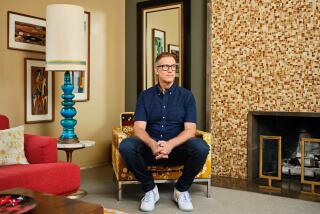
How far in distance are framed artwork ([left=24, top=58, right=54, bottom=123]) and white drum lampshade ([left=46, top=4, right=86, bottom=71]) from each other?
592 mm

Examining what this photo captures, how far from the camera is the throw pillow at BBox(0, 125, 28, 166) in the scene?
254 centimetres

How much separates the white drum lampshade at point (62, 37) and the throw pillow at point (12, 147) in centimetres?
68

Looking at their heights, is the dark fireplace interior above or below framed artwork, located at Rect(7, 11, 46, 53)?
below

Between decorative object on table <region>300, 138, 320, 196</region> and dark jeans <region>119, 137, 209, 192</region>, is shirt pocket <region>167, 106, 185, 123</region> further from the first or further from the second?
decorative object on table <region>300, 138, 320, 196</region>

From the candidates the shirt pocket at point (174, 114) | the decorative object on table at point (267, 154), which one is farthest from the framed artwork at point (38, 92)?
the decorative object on table at point (267, 154)

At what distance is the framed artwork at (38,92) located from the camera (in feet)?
11.7

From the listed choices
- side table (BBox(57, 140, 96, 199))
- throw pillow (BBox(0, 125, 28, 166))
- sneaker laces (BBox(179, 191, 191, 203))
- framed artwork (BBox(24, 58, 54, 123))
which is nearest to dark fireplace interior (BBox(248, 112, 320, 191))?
sneaker laces (BBox(179, 191, 191, 203))

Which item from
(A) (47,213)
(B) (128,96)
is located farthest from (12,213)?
(B) (128,96)

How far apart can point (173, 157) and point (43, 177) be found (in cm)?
98

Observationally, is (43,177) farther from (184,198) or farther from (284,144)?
(284,144)

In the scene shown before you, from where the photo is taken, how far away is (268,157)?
3.81 meters

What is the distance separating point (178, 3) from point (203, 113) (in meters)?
1.25

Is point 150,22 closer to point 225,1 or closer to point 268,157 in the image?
point 225,1

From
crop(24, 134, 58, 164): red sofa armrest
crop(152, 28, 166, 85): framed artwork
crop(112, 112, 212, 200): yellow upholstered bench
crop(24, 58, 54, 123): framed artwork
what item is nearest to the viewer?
crop(24, 134, 58, 164): red sofa armrest
